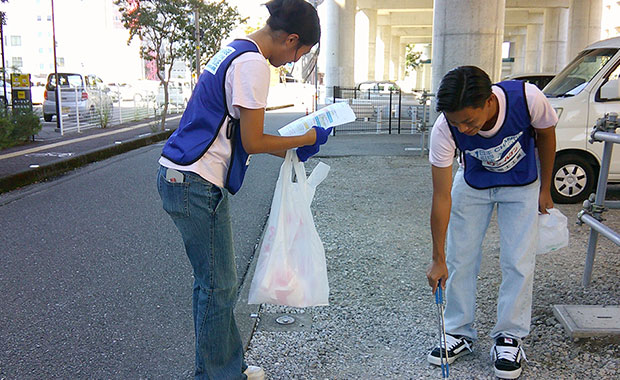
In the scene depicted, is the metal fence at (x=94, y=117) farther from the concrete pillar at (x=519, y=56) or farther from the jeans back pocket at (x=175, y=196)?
the concrete pillar at (x=519, y=56)

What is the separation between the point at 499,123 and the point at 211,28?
25.8 metres

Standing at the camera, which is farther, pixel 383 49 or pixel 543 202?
pixel 383 49

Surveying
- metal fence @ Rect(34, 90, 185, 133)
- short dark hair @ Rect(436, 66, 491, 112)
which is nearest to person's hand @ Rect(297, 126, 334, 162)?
short dark hair @ Rect(436, 66, 491, 112)

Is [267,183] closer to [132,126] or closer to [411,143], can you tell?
[411,143]

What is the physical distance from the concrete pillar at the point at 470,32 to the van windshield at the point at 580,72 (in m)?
3.26

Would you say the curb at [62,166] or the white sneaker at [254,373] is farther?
the curb at [62,166]

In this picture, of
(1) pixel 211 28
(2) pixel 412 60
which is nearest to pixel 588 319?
(1) pixel 211 28

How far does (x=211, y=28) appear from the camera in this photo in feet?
88.6

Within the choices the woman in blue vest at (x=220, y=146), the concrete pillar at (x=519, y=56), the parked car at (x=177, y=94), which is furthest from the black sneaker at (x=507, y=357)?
the concrete pillar at (x=519, y=56)

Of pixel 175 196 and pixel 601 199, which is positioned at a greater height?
pixel 175 196

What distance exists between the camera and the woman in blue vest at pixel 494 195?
2.84m

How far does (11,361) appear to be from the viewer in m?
3.28

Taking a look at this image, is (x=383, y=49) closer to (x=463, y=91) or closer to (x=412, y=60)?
(x=412, y=60)

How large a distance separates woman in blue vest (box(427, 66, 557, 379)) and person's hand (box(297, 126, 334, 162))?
55 cm
